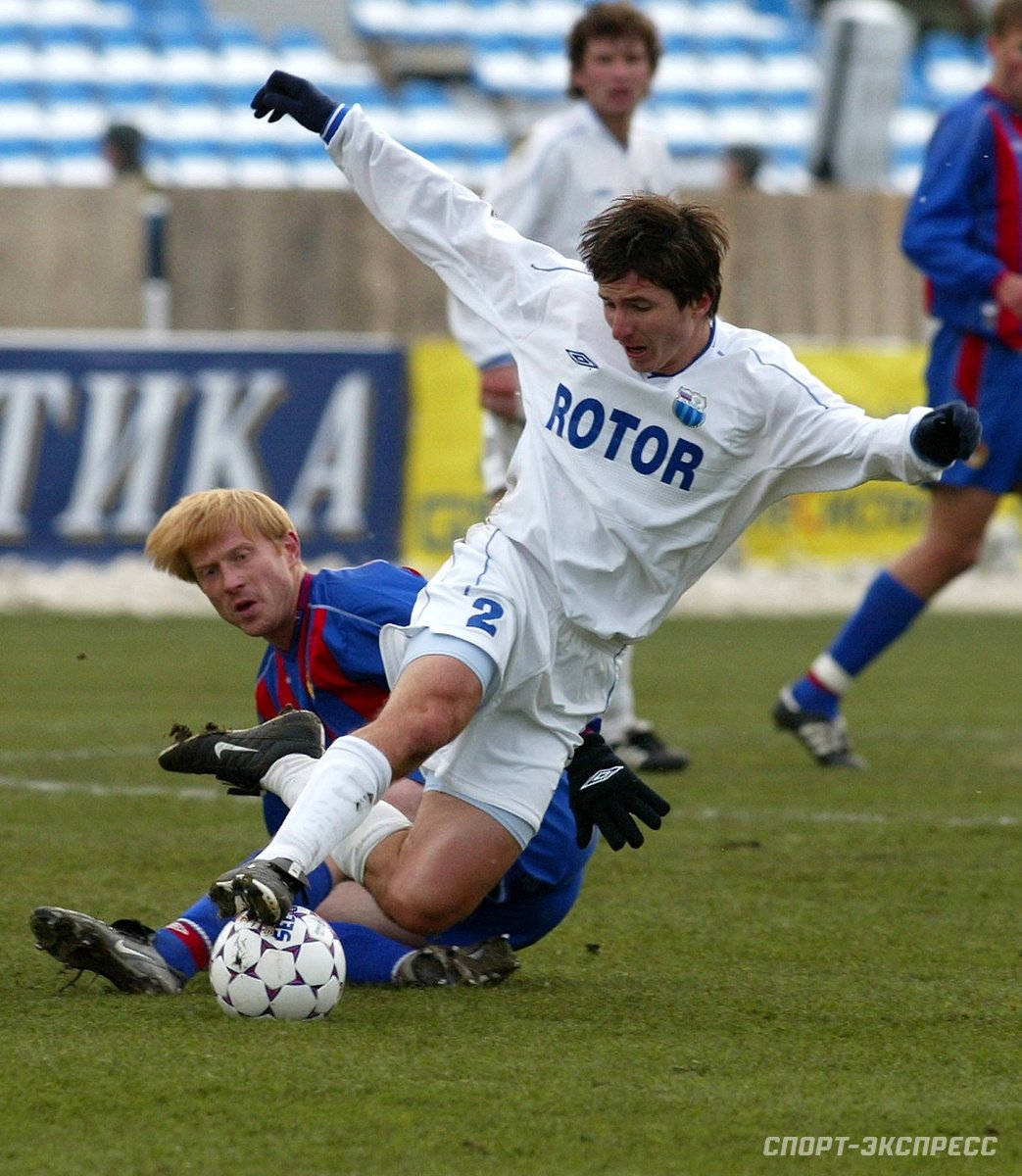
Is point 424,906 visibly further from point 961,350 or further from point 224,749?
point 961,350

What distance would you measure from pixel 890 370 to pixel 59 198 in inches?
197

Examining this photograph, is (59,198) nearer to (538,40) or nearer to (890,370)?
(890,370)

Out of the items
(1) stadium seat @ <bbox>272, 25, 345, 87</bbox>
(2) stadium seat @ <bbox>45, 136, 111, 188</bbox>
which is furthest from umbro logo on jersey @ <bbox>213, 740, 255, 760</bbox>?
(1) stadium seat @ <bbox>272, 25, 345, 87</bbox>

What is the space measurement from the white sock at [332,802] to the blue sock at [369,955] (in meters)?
0.43

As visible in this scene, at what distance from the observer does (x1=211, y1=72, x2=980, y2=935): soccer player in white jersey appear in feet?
12.9

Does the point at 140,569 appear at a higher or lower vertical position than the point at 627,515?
lower

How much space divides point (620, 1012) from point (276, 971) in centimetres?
61

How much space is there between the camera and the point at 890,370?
12766 mm

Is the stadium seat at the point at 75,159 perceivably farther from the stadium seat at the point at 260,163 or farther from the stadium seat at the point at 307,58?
the stadium seat at the point at 307,58

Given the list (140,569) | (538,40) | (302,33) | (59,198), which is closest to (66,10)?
(302,33)

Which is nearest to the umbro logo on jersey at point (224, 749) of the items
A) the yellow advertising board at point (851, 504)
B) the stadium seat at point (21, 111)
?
the yellow advertising board at point (851, 504)

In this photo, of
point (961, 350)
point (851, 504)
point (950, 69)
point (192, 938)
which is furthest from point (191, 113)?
point (192, 938)

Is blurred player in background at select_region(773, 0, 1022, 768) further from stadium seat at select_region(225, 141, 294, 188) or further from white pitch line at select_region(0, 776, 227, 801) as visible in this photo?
stadium seat at select_region(225, 141, 294, 188)

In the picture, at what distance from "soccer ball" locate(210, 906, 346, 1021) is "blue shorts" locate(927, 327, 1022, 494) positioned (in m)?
3.68
